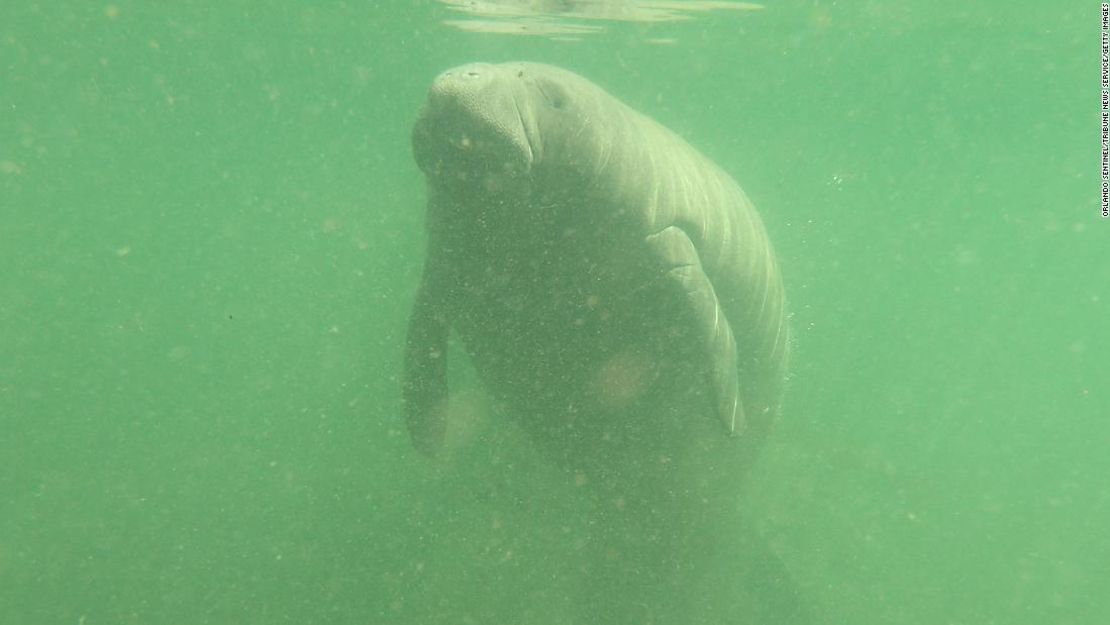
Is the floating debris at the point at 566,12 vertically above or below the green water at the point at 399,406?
above

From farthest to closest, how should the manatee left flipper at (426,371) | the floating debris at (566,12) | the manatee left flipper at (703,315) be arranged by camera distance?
the floating debris at (566,12) → the manatee left flipper at (426,371) → the manatee left flipper at (703,315)

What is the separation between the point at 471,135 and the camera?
11.0 ft

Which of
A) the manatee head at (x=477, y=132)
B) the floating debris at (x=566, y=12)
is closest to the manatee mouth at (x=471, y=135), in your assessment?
the manatee head at (x=477, y=132)

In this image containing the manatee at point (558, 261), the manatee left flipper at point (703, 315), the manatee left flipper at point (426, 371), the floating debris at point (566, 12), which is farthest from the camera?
the floating debris at point (566, 12)

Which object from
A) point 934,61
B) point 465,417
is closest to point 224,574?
point 465,417

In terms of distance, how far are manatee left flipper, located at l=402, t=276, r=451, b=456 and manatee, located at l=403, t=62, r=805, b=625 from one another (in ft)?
0.04

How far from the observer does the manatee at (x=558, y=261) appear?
366 centimetres

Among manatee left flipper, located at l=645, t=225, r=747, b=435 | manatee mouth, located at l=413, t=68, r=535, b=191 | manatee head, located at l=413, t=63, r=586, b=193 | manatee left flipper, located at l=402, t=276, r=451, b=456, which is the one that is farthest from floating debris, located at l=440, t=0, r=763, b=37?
manatee mouth, located at l=413, t=68, r=535, b=191

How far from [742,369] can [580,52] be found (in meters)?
13.6

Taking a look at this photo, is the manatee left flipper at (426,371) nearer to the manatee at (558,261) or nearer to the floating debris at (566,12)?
the manatee at (558,261)

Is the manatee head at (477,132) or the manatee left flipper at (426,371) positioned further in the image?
the manatee left flipper at (426,371)

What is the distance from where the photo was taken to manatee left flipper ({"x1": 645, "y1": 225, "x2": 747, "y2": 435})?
175 inches

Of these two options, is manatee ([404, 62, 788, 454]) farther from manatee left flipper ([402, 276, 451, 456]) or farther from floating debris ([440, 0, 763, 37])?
floating debris ([440, 0, 763, 37])

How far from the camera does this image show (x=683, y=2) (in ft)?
42.7
